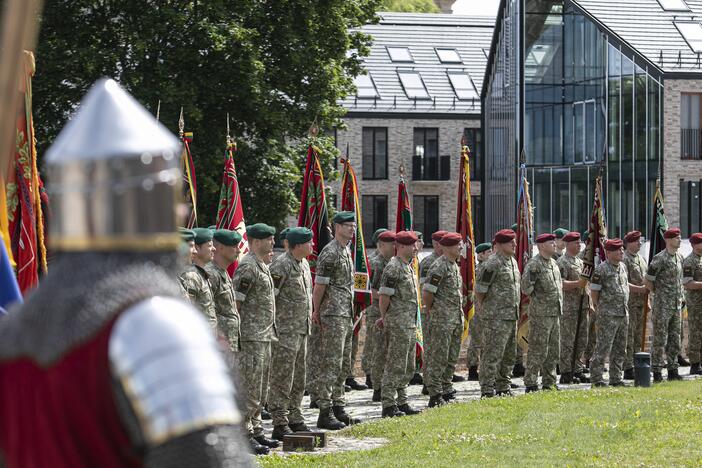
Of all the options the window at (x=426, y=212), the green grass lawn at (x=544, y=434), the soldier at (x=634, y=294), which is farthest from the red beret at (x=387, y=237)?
the window at (x=426, y=212)

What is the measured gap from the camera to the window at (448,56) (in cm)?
4478

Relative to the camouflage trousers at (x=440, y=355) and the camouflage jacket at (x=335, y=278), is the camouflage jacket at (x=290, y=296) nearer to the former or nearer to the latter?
the camouflage jacket at (x=335, y=278)

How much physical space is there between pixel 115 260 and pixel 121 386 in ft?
0.88

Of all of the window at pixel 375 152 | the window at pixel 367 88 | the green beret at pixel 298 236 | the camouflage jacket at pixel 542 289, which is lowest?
the camouflage jacket at pixel 542 289

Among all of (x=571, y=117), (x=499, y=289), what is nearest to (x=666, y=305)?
(x=499, y=289)

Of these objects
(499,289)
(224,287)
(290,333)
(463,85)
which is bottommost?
(290,333)

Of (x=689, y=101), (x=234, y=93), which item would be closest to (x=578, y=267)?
(x=234, y=93)

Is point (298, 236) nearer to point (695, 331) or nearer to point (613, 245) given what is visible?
point (613, 245)

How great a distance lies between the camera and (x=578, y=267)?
17812 millimetres

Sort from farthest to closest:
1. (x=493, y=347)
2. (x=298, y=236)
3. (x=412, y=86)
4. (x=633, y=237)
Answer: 1. (x=412, y=86)
2. (x=633, y=237)
3. (x=493, y=347)
4. (x=298, y=236)

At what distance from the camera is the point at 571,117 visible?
34.6 meters

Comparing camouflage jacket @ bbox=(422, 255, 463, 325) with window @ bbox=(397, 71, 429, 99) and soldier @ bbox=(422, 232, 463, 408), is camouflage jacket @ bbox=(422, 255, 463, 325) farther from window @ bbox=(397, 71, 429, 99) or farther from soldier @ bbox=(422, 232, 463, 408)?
window @ bbox=(397, 71, 429, 99)

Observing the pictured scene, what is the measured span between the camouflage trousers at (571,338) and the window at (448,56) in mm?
27920

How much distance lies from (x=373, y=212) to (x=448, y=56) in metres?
6.23
